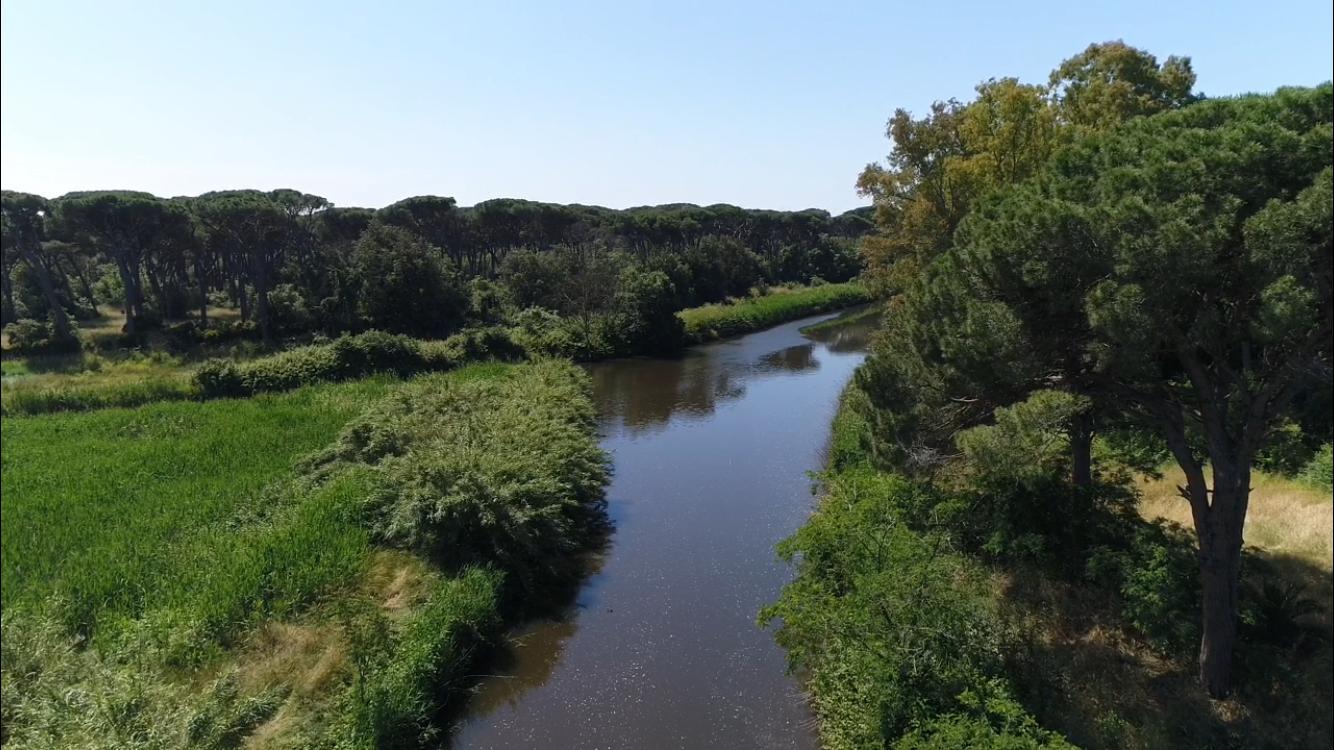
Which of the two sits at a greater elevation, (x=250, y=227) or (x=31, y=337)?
(x=250, y=227)

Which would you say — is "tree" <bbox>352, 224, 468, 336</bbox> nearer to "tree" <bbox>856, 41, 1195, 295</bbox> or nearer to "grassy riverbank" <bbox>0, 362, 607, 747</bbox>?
"grassy riverbank" <bbox>0, 362, 607, 747</bbox>

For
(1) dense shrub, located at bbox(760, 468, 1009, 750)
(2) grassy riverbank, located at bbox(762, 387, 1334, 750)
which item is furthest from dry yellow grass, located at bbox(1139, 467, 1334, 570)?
(1) dense shrub, located at bbox(760, 468, 1009, 750)

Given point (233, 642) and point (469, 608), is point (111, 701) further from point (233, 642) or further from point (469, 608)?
point (469, 608)

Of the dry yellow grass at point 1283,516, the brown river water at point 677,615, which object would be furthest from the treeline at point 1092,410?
the brown river water at point 677,615

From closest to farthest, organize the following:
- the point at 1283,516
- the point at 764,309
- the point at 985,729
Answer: the point at 985,729 < the point at 1283,516 < the point at 764,309

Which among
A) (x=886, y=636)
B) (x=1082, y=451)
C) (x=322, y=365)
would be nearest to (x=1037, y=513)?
(x=1082, y=451)

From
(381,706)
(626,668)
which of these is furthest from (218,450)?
(626,668)

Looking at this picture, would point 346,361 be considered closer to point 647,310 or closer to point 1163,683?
point 647,310
